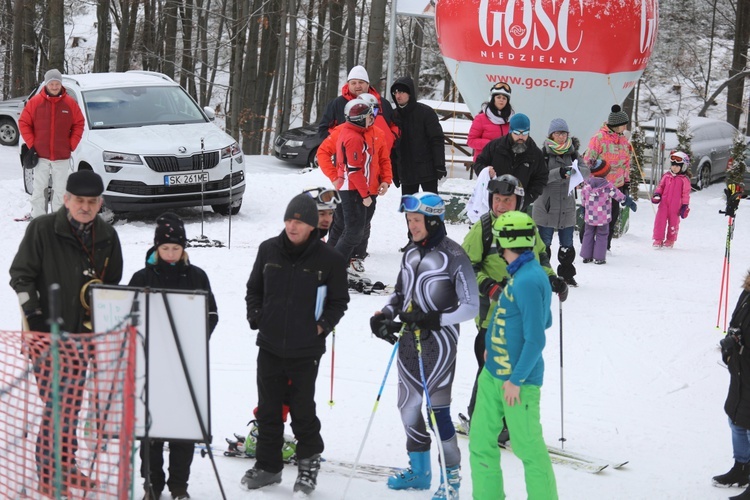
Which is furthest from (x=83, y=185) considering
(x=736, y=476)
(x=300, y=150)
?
(x=300, y=150)

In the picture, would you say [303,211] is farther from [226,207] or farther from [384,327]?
[226,207]

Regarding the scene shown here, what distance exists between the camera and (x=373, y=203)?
10391mm

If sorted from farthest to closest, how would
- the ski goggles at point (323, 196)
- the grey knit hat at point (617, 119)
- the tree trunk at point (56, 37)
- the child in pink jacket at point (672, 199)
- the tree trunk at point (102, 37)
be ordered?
the tree trunk at point (102, 37)
the tree trunk at point (56, 37)
the child in pink jacket at point (672, 199)
the grey knit hat at point (617, 119)
the ski goggles at point (323, 196)

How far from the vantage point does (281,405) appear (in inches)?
215

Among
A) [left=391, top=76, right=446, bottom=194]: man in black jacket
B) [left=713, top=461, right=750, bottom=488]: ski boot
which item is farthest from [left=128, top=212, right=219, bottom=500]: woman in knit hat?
[left=391, top=76, right=446, bottom=194]: man in black jacket

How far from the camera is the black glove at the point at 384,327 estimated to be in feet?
17.7

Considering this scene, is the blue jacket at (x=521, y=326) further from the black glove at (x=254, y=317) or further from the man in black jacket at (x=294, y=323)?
the black glove at (x=254, y=317)

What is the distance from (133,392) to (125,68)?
30.1 meters

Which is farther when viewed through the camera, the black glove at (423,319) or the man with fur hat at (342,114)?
the man with fur hat at (342,114)

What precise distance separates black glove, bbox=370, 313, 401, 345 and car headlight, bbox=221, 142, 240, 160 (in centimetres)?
829

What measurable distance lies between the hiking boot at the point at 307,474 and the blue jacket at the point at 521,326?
1.17 metres

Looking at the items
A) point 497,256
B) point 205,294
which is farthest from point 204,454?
point 497,256

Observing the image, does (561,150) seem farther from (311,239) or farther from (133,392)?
(133,392)

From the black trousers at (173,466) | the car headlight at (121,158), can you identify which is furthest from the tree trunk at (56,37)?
the black trousers at (173,466)
